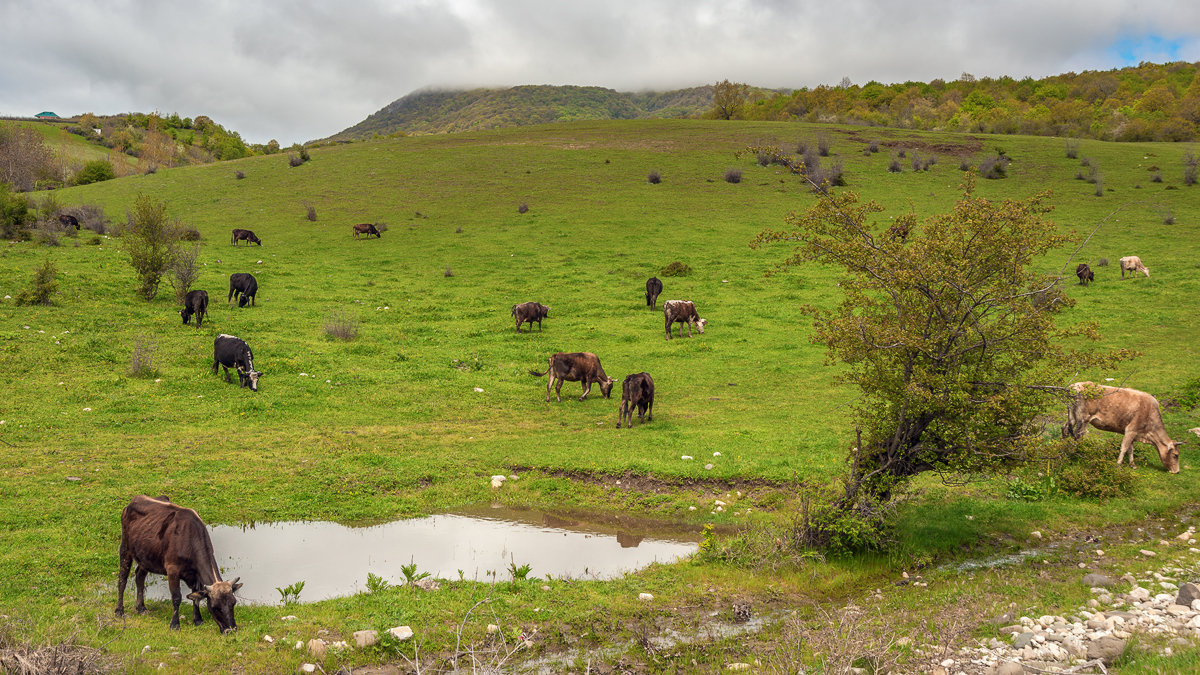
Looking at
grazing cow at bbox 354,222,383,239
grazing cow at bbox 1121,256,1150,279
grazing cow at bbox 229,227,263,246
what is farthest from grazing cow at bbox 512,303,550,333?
grazing cow at bbox 1121,256,1150,279

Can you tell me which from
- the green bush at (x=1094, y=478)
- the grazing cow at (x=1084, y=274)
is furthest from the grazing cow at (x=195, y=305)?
the grazing cow at (x=1084, y=274)

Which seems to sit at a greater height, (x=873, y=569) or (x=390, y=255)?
(x=390, y=255)

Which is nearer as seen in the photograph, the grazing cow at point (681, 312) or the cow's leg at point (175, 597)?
the cow's leg at point (175, 597)

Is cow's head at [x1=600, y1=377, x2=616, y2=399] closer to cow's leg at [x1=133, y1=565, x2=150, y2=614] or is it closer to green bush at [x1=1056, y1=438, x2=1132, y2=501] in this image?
green bush at [x1=1056, y1=438, x2=1132, y2=501]

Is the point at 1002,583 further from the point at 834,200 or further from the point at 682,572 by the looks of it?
the point at 834,200

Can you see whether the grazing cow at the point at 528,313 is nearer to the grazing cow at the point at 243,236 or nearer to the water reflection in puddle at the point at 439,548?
the water reflection in puddle at the point at 439,548

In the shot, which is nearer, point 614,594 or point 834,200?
point 614,594

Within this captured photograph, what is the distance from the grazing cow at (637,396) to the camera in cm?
1792

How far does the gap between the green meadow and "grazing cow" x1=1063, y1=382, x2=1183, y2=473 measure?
0.50 meters

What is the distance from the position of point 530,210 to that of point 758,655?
146 ft

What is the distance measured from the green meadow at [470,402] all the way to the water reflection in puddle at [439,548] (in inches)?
17.2

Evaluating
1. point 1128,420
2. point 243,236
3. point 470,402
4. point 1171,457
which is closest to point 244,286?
point 243,236

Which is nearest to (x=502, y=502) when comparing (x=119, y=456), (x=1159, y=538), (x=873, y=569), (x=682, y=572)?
(x=682, y=572)

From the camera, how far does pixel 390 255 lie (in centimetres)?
4053
